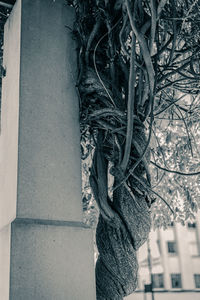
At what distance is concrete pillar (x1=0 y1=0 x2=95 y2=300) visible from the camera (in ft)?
4.33

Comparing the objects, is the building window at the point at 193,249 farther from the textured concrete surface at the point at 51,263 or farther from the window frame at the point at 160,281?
the textured concrete surface at the point at 51,263

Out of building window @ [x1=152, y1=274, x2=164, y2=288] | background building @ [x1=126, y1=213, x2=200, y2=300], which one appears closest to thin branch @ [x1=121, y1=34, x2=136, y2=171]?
background building @ [x1=126, y1=213, x2=200, y2=300]

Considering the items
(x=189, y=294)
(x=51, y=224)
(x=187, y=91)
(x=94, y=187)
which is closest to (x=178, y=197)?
(x=187, y=91)

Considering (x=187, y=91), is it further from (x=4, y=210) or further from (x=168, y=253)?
(x=168, y=253)

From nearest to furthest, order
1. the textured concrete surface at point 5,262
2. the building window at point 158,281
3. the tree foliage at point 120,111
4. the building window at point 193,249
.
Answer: the textured concrete surface at point 5,262
the tree foliage at point 120,111
the building window at point 193,249
the building window at point 158,281

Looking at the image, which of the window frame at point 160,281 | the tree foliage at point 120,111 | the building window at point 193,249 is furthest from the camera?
the window frame at point 160,281

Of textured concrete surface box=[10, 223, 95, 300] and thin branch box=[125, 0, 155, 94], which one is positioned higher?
thin branch box=[125, 0, 155, 94]

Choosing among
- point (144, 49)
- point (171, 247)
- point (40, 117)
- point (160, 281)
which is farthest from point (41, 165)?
point (160, 281)

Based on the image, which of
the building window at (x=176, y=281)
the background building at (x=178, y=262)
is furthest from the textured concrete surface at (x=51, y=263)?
the building window at (x=176, y=281)

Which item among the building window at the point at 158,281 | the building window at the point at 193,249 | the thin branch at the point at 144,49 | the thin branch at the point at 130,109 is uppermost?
the thin branch at the point at 144,49

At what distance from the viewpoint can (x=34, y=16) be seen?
1720mm

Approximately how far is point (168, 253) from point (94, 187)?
24.2 metres

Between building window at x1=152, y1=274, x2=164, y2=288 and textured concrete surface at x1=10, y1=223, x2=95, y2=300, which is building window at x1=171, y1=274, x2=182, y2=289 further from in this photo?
textured concrete surface at x1=10, y1=223, x2=95, y2=300

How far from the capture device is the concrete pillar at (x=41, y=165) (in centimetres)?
132
